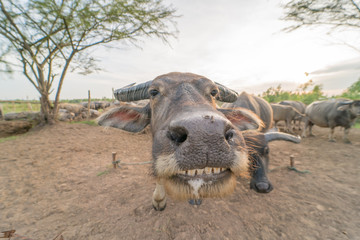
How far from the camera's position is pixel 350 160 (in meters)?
5.32

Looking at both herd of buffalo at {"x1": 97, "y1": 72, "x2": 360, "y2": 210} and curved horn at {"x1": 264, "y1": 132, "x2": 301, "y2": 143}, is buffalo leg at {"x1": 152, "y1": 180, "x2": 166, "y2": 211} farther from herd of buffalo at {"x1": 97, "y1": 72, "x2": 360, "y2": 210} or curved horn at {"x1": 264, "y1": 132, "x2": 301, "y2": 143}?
curved horn at {"x1": 264, "y1": 132, "x2": 301, "y2": 143}

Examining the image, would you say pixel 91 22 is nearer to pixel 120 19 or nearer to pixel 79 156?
pixel 120 19

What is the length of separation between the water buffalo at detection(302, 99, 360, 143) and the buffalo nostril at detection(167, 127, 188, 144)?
33.2ft

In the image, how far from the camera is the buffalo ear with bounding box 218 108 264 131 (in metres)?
2.48

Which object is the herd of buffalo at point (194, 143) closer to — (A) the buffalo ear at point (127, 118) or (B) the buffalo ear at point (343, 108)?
(A) the buffalo ear at point (127, 118)

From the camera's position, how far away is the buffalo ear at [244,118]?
2.48m

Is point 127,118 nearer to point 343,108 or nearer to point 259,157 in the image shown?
point 259,157

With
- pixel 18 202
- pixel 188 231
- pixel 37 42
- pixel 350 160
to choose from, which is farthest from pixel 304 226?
pixel 37 42

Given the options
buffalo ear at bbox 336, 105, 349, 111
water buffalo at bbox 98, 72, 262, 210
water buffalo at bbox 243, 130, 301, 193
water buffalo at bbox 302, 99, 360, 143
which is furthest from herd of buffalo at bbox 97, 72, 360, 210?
water buffalo at bbox 302, 99, 360, 143

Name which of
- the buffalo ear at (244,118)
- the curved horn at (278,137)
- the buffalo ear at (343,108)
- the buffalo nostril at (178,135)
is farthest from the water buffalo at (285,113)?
the buffalo nostril at (178,135)

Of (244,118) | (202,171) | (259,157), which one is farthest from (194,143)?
(259,157)

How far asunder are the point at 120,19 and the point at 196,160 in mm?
11423

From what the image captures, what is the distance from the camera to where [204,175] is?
1.44 meters

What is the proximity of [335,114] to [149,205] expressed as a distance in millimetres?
10195
